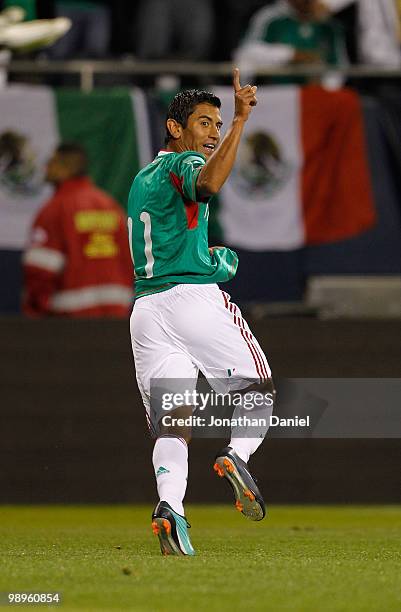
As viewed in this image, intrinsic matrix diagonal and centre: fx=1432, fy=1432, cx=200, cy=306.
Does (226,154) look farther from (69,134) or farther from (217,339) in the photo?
(69,134)

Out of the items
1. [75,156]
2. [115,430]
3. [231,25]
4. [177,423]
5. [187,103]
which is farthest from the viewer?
[231,25]

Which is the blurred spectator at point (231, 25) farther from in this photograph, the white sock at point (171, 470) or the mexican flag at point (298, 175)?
the white sock at point (171, 470)

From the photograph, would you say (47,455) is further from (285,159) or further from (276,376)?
(285,159)

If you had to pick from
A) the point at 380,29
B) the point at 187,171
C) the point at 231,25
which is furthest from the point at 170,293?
the point at 231,25

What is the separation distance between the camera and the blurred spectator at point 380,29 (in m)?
12.1

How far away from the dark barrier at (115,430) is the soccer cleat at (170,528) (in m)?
3.98

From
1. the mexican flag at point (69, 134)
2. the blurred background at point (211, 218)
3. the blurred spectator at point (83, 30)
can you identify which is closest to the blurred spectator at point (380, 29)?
the blurred background at point (211, 218)

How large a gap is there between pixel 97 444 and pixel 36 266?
53.2 inches

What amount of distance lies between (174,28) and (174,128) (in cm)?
606

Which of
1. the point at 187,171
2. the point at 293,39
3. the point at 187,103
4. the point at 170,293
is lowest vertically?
the point at 170,293

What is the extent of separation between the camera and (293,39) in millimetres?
11727

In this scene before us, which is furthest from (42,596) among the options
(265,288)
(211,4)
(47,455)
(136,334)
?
(211,4)

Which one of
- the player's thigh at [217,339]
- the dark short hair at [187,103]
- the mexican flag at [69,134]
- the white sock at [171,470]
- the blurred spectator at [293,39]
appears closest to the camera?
the white sock at [171,470]

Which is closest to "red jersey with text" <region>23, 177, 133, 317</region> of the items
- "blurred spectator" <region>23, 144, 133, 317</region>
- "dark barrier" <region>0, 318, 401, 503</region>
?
"blurred spectator" <region>23, 144, 133, 317</region>
